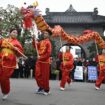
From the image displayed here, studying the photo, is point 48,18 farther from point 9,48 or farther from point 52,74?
point 9,48

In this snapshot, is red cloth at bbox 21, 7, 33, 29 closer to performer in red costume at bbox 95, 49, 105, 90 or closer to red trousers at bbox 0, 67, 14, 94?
red trousers at bbox 0, 67, 14, 94

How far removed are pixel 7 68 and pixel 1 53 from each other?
0.43m

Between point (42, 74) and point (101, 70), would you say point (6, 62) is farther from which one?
point (101, 70)

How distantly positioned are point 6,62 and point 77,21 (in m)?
37.3

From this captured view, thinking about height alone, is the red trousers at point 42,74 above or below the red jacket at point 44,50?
below

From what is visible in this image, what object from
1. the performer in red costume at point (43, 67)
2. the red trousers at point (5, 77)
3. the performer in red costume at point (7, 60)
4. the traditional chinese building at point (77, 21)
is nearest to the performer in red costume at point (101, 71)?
the performer in red costume at point (43, 67)

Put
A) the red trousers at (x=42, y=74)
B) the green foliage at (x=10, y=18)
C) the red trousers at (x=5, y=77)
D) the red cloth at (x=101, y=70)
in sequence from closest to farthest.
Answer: the red trousers at (x=5, y=77), the red trousers at (x=42, y=74), the red cloth at (x=101, y=70), the green foliage at (x=10, y=18)

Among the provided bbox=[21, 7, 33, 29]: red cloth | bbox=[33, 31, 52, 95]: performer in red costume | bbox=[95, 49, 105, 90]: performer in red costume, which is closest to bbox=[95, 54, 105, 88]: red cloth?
bbox=[95, 49, 105, 90]: performer in red costume

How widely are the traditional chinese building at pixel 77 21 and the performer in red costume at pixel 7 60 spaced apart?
112 ft

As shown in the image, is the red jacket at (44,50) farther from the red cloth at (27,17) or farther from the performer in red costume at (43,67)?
the red cloth at (27,17)

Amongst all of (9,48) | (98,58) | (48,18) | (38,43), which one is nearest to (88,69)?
(98,58)

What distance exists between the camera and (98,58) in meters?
16.4

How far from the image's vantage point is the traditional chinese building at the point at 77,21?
152 feet

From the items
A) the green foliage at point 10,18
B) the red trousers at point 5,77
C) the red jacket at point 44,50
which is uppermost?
the green foliage at point 10,18
